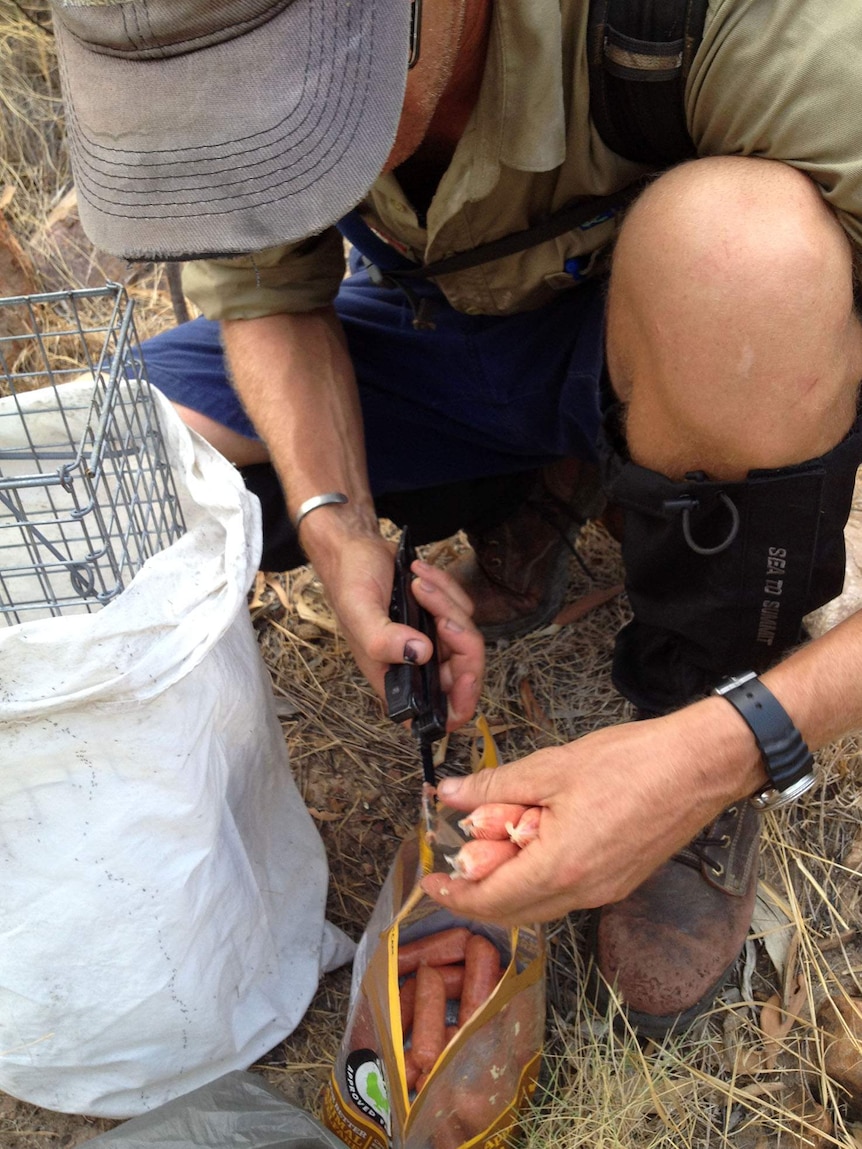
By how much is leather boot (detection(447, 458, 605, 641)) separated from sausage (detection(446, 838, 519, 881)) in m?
0.91

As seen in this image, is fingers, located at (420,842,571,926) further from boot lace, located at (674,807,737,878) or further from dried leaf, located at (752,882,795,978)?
dried leaf, located at (752,882,795,978)

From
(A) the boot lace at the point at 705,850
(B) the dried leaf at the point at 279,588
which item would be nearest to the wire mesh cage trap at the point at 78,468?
(B) the dried leaf at the point at 279,588

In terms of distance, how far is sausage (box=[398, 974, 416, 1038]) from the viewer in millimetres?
A: 1303

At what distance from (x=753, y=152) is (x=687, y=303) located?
0.58 ft

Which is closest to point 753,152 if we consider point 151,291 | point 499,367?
point 499,367

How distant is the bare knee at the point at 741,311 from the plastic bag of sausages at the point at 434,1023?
1.63 feet

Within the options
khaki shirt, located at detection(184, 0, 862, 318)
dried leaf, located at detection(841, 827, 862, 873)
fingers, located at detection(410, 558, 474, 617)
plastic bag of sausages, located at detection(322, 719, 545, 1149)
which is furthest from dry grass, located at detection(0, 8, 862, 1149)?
khaki shirt, located at detection(184, 0, 862, 318)

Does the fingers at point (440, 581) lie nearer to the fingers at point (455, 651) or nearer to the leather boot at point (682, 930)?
the fingers at point (455, 651)

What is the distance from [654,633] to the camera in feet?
5.02

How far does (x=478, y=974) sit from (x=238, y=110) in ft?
3.38

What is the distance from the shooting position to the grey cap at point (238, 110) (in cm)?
94

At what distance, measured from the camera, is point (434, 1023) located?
4.10ft

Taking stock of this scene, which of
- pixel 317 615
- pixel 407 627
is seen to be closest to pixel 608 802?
pixel 407 627

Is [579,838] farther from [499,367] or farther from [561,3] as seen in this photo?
[561,3]
